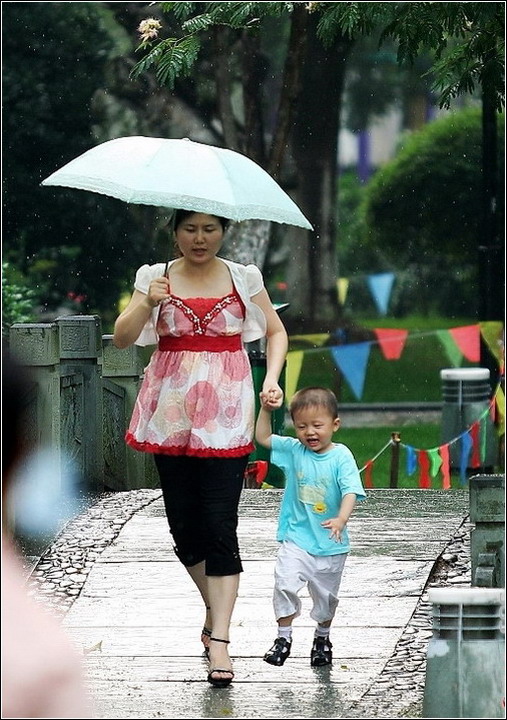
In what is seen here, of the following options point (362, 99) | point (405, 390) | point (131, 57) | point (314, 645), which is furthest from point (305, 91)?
point (314, 645)

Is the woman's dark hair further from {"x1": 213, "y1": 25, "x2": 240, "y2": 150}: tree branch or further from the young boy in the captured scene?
{"x1": 213, "y1": 25, "x2": 240, "y2": 150}: tree branch

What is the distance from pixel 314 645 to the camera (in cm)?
629

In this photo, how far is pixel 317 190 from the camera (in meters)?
28.2

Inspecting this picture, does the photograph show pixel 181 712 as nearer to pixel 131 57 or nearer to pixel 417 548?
pixel 417 548

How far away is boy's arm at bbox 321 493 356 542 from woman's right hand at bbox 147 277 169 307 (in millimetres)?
982

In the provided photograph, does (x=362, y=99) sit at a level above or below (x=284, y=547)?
above

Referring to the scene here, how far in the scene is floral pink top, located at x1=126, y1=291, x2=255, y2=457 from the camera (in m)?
5.95

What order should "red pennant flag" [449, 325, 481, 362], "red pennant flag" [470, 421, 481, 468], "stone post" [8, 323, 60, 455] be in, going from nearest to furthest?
1. "stone post" [8, 323, 60, 455]
2. "red pennant flag" [470, 421, 481, 468]
3. "red pennant flag" [449, 325, 481, 362]

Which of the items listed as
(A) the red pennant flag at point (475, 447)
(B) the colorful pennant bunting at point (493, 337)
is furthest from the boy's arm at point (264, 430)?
(B) the colorful pennant bunting at point (493, 337)

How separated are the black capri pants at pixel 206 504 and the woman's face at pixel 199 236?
738 millimetres

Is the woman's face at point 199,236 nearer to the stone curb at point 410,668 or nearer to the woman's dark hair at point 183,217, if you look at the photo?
the woman's dark hair at point 183,217

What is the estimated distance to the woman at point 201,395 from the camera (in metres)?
5.95

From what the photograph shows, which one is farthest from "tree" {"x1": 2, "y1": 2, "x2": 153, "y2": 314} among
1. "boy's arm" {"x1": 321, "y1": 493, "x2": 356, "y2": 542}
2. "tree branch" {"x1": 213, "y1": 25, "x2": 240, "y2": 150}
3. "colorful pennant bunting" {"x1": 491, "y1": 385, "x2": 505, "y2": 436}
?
"boy's arm" {"x1": 321, "y1": 493, "x2": 356, "y2": 542}

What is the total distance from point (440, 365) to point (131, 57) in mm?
9123
